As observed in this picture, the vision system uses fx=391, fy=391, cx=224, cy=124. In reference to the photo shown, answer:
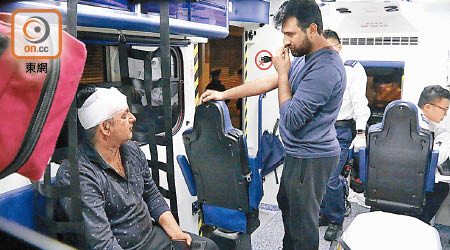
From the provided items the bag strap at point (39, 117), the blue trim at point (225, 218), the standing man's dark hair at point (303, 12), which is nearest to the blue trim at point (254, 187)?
the blue trim at point (225, 218)

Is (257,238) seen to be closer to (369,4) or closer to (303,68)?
(303,68)

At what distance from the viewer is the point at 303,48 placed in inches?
91.7

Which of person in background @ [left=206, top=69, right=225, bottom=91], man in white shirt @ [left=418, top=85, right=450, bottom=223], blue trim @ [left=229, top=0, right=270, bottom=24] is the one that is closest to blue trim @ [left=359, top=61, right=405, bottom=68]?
man in white shirt @ [left=418, top=85, right=450, bottom=223]

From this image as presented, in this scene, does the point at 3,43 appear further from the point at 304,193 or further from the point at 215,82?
the point at 215,82

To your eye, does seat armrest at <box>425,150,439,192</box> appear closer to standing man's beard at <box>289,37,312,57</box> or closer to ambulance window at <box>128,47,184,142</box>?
standing man's beard at <box>289,37,312,57</box>

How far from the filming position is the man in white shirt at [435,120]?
11.6 ft

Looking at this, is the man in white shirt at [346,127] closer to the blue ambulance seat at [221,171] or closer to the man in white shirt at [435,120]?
the man in white shirt at [435,120]

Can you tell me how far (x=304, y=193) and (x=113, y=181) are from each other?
3.65ft

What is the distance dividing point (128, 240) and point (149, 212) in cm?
32

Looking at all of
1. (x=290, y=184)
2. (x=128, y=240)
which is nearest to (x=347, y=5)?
(x=290, y=184)

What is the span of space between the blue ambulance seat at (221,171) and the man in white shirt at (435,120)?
173 cm

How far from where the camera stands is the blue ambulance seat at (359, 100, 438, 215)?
3.21 metres

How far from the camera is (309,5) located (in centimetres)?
229

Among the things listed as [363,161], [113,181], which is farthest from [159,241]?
[363,161]
